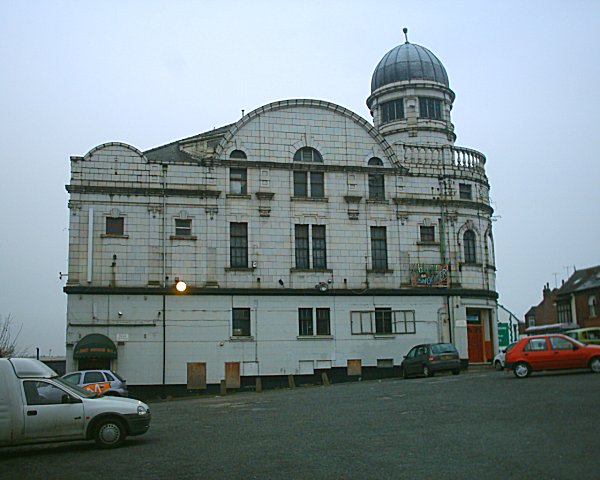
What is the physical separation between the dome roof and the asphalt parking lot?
29.7 meters

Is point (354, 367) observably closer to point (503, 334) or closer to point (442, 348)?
point (442, 348)

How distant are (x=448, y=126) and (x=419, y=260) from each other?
11.2m

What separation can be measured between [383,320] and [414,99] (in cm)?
1560

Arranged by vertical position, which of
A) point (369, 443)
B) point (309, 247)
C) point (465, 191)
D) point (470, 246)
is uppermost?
point (465, 191)

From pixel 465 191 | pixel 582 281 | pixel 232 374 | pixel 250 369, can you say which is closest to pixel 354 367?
pixel 250 369

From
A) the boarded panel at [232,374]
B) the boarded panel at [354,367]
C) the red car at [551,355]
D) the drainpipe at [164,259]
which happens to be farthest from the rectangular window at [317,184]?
the red car at [551,355]

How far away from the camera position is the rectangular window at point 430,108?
4766cm

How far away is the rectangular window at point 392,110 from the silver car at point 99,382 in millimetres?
27801

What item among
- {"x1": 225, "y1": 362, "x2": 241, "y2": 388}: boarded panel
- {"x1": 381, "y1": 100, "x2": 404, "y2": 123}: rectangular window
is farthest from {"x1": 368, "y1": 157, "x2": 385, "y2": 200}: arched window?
{"x1": 225, "y1": 362, "x2": 241, "y2": 388}: boarded panel

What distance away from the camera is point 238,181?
129 ft

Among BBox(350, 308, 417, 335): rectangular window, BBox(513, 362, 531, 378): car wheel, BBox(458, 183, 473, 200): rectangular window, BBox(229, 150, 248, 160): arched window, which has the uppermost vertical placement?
BBox(229, 150, 248, 160): arched window

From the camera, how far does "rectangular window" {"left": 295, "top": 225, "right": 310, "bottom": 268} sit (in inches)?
1544

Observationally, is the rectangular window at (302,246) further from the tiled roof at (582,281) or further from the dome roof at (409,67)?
the tiled roof at (582,281)

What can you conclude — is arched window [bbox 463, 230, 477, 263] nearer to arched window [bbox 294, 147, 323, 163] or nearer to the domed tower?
the domed tower
